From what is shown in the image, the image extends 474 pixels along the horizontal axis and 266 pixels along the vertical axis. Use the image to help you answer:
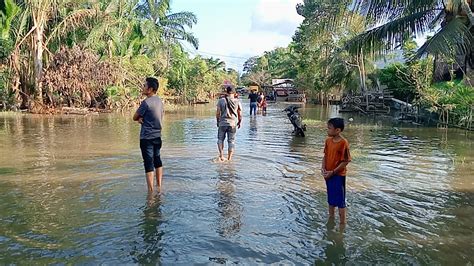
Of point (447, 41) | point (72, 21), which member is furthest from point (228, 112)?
point (72, 21)

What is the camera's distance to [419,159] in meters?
10.9

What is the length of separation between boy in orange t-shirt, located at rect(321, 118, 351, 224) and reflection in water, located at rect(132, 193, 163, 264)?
2.07 meters

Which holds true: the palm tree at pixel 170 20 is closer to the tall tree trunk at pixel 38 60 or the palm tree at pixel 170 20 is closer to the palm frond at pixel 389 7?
the tall tree trunk at pixel 38 60

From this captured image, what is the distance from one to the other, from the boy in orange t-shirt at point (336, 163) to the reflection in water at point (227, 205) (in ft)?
3.93

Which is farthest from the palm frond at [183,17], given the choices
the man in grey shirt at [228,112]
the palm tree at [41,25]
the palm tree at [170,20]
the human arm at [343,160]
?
the human arm at [343,160]

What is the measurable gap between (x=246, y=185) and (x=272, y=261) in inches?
130

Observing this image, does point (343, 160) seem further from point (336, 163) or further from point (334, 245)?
point (334, 245)

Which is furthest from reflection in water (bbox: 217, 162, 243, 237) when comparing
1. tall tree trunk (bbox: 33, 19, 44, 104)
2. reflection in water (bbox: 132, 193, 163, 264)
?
tall tree trunk (bbox: 33, 19, 44, 104)

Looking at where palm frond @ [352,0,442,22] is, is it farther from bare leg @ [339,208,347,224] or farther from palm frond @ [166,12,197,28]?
palm frond @ [166,12,197,28]

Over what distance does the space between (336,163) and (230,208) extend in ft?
5.48

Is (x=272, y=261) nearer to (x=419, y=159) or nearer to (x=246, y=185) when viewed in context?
(x=246, y=185)

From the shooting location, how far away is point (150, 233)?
522 centimetres

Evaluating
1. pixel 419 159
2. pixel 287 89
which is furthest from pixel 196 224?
pixel 287 89

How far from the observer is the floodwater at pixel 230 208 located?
15.4ft
